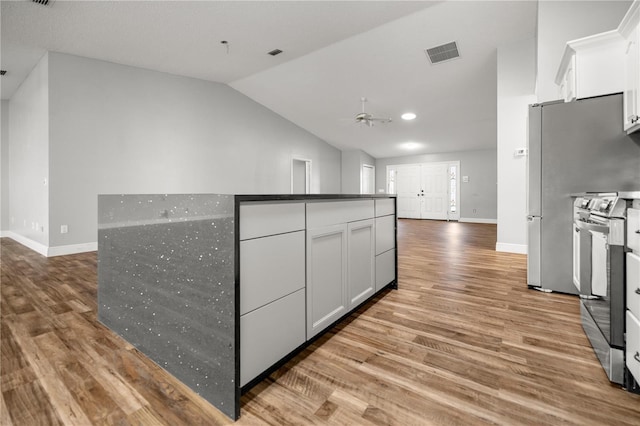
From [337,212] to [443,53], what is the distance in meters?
3.97

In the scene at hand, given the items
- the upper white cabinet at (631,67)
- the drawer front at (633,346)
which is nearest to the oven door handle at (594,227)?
the drawer front at (633,346)

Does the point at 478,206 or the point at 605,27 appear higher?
the point at 605,27

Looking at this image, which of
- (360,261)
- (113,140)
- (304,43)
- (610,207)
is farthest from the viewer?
(113,140)

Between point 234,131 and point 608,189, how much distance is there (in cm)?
576

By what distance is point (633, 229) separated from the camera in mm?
1165

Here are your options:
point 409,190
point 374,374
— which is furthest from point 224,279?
point 409,190

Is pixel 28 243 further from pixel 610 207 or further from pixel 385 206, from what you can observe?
pixel 610 207

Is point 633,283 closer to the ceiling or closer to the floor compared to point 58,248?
closer to the ceiling

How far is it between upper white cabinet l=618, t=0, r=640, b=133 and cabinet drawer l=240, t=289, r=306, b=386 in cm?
247

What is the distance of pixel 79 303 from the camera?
87.3 inches

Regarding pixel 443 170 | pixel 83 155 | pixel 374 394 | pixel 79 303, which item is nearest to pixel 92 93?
pixel 83 155

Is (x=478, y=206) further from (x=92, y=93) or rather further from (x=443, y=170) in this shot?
(x=92, y=93)

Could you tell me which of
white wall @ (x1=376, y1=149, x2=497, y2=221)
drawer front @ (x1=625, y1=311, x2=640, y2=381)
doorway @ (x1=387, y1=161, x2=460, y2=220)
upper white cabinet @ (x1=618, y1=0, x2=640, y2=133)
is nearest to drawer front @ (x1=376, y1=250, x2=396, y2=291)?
drawer front @ (x1=625, y1=311, x2=640, y2=381)

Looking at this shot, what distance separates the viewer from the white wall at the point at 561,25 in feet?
9.60
